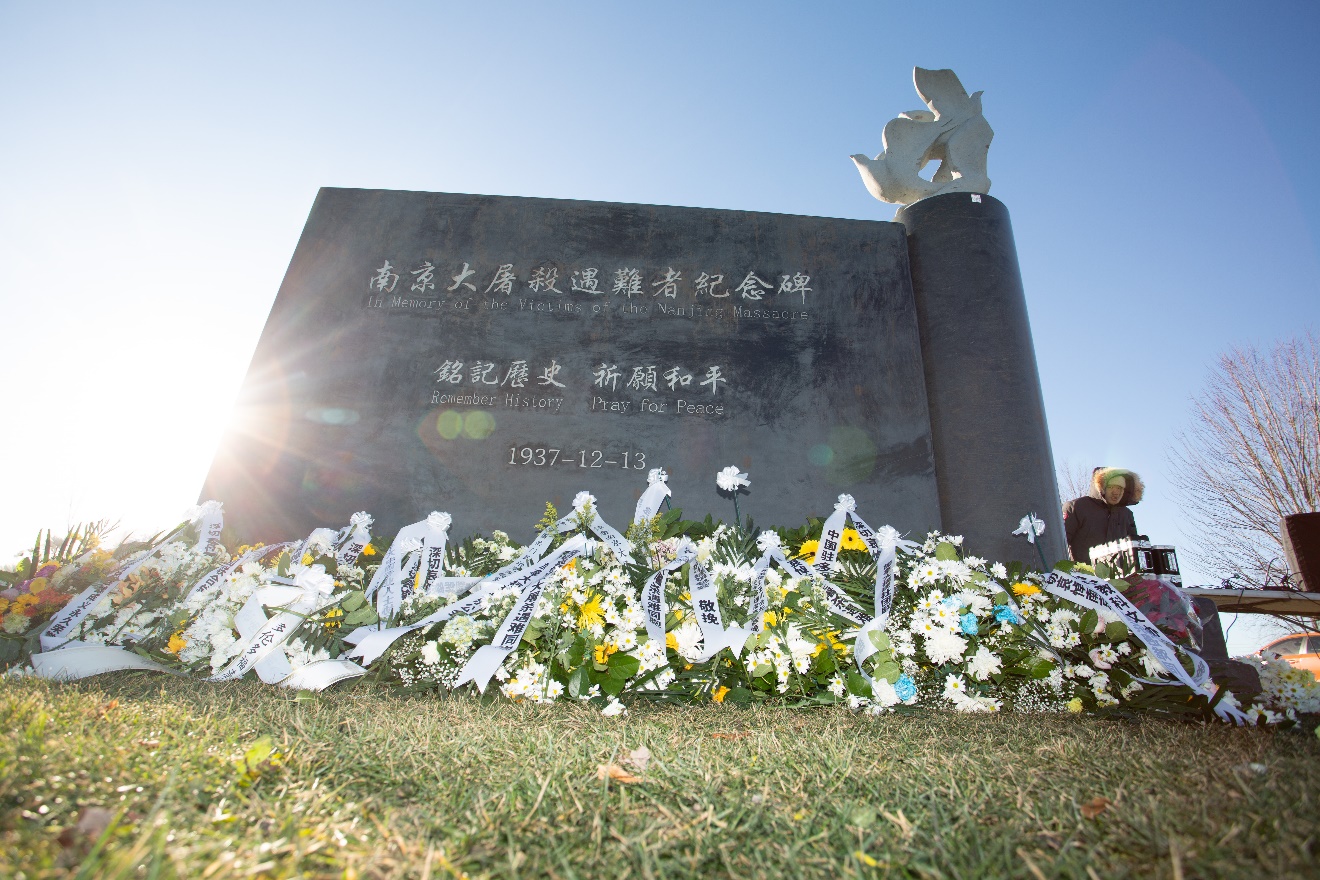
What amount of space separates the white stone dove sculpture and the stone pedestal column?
273mm

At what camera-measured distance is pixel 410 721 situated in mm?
1741

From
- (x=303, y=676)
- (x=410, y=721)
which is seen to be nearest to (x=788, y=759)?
(x=410, y=721)

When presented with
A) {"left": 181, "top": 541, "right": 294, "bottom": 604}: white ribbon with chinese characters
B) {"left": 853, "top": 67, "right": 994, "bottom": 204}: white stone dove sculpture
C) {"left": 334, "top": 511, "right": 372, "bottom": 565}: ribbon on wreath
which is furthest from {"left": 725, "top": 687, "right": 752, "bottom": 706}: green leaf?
{"left": 853, "top": 67, "right": 994, "bottom": 204}: white stone dove sculpture

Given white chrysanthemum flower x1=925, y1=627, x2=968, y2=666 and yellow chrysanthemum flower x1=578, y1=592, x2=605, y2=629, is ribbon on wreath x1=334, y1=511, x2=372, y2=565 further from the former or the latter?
white chrysanthemum flower x1=925, y1=627, x2=968, y2=666

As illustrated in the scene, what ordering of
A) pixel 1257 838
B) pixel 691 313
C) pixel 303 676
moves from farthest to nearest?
pixel 691 313 < pixel 303 676 < pixel 1257 838

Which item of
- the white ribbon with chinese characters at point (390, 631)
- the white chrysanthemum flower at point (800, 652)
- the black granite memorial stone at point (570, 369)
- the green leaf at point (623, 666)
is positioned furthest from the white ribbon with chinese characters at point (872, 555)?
the white ribbon with chinese characters at point (390, 631)

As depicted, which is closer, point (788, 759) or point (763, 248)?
point (788, 759)

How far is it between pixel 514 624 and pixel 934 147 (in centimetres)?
469

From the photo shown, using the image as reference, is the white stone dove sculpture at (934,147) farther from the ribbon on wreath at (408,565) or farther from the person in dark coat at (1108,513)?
the ribbon on wreath at (408,565)

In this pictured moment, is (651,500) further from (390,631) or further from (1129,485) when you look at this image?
(1129,485)

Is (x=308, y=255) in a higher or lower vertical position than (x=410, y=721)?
higher

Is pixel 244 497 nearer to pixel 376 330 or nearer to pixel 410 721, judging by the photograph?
pixel 376 330

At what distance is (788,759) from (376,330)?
12.3 feet

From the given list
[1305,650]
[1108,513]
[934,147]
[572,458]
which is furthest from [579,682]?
A: [1305,650]
